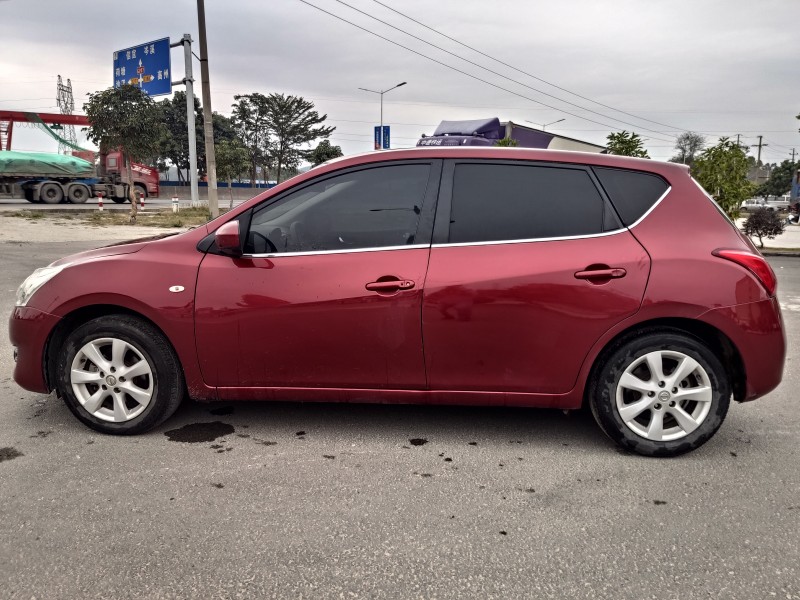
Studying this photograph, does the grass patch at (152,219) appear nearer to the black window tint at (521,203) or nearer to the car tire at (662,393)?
the black window tint at (521,203)

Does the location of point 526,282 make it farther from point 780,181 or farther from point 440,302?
point 780,181

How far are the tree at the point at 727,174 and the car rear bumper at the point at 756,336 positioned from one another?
1416 cm

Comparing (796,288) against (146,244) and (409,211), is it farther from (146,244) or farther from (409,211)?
(146,244)

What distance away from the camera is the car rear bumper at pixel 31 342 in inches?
137

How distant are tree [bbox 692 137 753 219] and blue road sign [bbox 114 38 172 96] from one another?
70.9 ft

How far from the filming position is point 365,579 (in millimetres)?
2227

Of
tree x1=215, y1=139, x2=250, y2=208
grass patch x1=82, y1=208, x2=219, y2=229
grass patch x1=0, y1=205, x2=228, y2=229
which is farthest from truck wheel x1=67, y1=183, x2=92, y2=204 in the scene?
tree x1=215, y1=139, x2=250, y2=208

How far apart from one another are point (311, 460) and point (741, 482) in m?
2.16

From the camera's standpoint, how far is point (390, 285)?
10.6ft

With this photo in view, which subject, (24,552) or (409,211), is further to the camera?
(409,211)

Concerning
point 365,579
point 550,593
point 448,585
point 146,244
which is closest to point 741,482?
point 550,593

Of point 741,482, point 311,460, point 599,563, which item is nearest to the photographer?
point 599,563

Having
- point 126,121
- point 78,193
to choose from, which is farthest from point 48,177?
point 126,121

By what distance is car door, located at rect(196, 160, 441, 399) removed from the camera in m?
3.27
